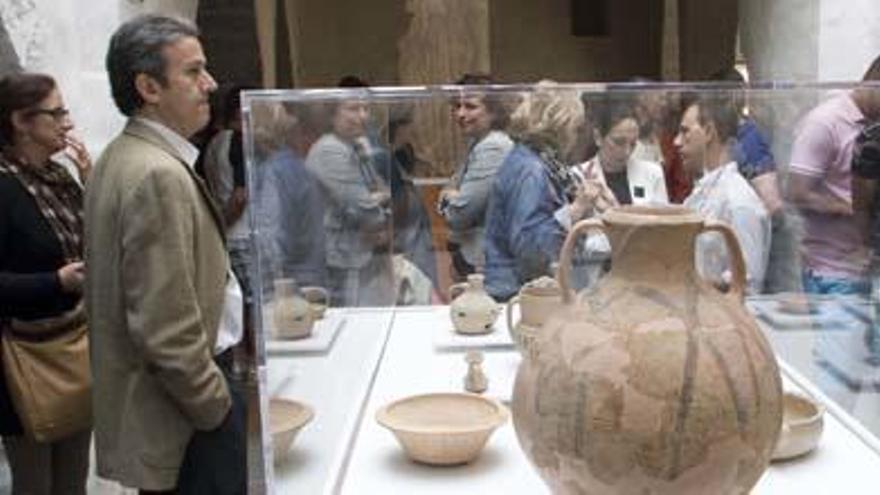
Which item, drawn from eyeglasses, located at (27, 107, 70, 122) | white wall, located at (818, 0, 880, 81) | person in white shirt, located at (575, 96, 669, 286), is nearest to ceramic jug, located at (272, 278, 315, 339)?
eyeglasses, located at (27, 107, 70, 122)

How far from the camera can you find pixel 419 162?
3227mm

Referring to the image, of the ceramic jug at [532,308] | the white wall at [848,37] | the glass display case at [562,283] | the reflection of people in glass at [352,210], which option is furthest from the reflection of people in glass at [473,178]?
the white wall at [848,37]

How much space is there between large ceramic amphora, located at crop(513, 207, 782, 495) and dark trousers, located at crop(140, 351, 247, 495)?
0.90 meters

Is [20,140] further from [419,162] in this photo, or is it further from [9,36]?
[419,162]

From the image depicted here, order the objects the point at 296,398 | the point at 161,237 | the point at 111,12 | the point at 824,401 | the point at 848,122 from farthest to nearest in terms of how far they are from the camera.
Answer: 1. the point at 111,12
2. the point at 848,122
3. the point at 824,401
4. the point at 296,398
5. the point at 161,237

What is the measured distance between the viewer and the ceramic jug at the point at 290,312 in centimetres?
242

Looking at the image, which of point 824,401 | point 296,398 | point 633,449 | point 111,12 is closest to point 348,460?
point 296,398

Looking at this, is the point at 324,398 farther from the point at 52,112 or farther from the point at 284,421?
the point at 52,112

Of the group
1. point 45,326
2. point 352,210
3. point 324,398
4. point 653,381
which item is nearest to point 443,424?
point 324,398

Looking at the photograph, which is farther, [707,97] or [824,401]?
[707,97]

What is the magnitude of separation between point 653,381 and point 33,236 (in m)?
1.72

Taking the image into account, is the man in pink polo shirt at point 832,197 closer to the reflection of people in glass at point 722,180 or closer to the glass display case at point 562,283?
the glass display case at point 562,283

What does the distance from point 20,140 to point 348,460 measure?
4.02 ft

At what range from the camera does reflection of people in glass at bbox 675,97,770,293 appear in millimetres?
3031
